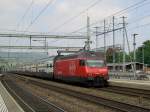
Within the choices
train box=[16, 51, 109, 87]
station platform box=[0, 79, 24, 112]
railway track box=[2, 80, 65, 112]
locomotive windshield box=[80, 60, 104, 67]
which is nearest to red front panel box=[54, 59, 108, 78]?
train box=[16, 51, 109, 87]

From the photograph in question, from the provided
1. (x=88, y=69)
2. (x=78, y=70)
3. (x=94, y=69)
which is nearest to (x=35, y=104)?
(x=88, y=69)

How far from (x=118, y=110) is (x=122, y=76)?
131 feet

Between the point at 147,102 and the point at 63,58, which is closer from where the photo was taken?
the point at 147,102

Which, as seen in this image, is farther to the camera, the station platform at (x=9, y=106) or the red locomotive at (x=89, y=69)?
the red locomotive at (x=89, y=69)

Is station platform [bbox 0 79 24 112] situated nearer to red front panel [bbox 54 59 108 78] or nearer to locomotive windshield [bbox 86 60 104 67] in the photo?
red front panel [bbox 54 59 108 78]

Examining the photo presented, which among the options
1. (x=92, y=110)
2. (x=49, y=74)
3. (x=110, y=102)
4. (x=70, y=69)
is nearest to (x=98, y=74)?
(x=70, y=69)

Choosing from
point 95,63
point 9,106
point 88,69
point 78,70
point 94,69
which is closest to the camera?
point 9,106

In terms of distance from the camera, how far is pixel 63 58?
42281 millimetres

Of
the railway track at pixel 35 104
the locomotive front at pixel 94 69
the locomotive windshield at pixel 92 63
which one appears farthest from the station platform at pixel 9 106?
the locomotive windshield at pixel 92 63

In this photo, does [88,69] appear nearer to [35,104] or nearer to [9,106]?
[35,104]

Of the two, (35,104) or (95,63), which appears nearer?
(35,104)

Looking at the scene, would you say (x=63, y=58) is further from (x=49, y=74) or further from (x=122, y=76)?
(x=122, y=76)

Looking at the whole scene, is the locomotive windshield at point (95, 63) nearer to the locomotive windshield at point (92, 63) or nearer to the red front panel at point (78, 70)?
the locomotive windshield at point (92, 63)

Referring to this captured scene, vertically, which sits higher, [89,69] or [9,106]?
[89,69]
